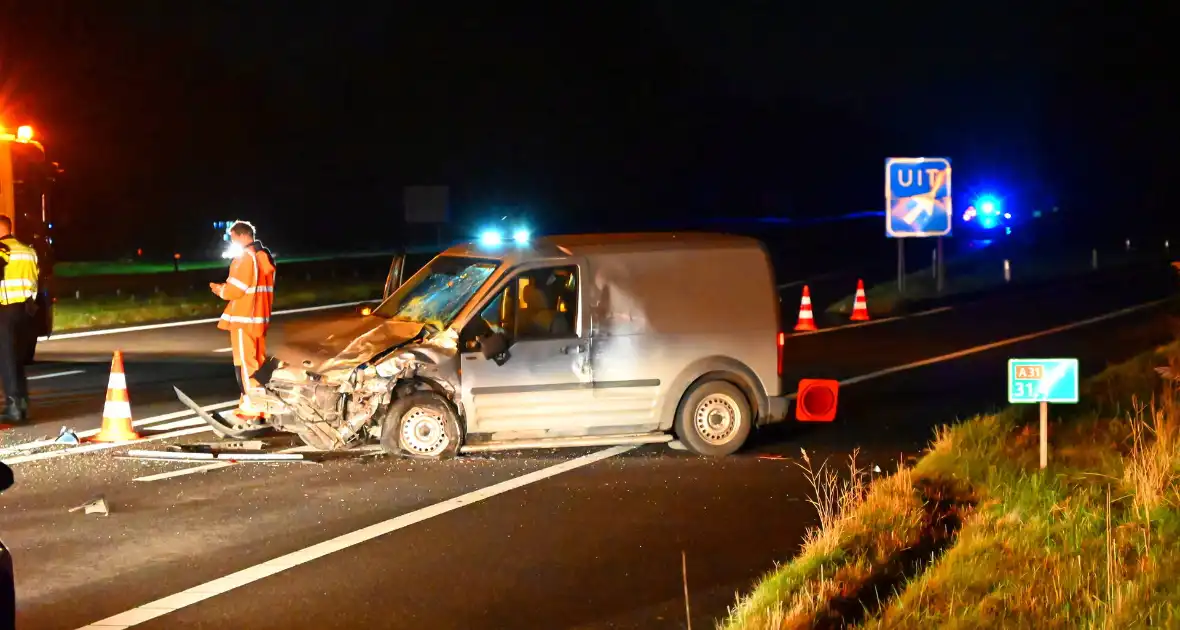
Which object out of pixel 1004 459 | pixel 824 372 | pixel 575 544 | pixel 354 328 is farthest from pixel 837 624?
pixel 824 372

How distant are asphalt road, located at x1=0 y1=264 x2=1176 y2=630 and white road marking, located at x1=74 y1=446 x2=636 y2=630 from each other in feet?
0.06

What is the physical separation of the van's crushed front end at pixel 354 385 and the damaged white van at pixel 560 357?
10 millimetres

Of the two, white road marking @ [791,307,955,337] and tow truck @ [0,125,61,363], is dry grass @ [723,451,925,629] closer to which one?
white road marking @ [791,307,955,337]

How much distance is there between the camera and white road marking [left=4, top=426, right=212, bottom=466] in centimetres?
1062

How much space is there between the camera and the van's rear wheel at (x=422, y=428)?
1025 centimetres

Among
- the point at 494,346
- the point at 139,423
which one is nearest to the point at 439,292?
the point at 494,346

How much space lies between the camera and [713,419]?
35.5 feet

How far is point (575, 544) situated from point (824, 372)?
8.69m

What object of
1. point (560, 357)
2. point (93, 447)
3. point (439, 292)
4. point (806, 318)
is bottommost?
point (93, 447)

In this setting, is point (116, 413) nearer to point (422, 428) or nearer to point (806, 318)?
point (422, 428)

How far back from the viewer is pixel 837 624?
233 inches

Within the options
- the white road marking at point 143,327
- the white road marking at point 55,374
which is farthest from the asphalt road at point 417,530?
the white road marking at point 143,327

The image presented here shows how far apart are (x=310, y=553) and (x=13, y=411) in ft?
19.4

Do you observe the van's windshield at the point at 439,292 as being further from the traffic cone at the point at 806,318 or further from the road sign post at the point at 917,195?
the road sign post at the point at 917,195
